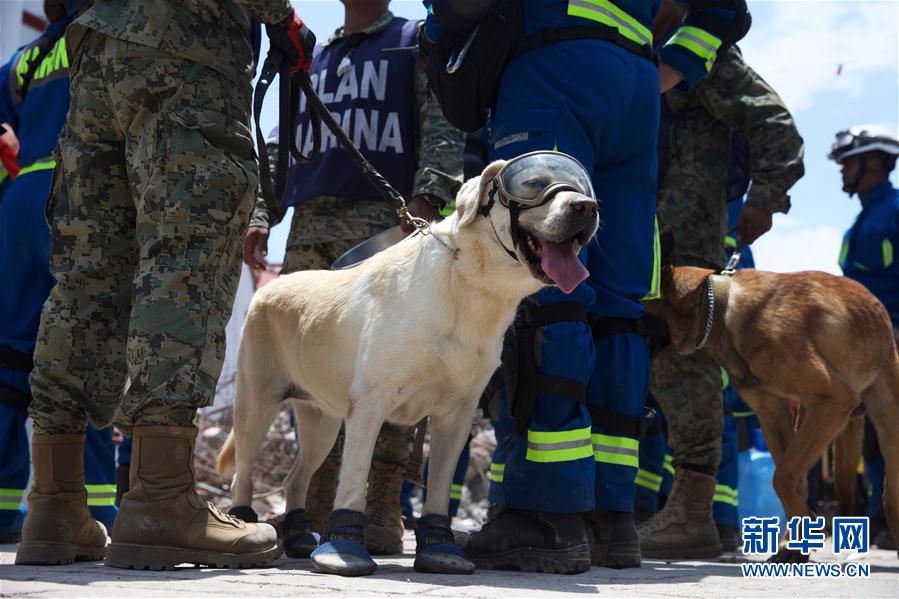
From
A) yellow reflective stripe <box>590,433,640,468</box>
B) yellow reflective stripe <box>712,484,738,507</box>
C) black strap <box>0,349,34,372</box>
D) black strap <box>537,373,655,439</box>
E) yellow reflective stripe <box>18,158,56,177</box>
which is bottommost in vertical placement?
yellow reflective stripe <box>712,484,738,507</box>

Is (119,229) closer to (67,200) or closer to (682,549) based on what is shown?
(67,200)

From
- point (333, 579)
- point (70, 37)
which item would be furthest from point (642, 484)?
point (70, 37)

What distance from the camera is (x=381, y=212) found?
4.78 meters

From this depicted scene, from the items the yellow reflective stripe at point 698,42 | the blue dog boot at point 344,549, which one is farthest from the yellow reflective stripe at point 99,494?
the yellow reflective stripe at point 698,42

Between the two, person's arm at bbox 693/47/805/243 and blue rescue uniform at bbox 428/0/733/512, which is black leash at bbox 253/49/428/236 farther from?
person's arm at bbox 693/47/805/243

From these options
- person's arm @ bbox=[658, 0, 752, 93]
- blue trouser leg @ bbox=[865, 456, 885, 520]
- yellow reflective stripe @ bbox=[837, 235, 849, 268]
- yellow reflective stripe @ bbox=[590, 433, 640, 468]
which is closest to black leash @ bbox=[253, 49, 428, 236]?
yellow reflective stripe @ bbox=[590, 433, 640, 468]

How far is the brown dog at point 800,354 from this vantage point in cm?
420

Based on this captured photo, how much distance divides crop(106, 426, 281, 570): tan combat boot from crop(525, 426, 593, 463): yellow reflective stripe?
1.01 meters

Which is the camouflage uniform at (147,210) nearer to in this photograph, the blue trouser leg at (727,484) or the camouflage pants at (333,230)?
the camouflage pants at (333,230)

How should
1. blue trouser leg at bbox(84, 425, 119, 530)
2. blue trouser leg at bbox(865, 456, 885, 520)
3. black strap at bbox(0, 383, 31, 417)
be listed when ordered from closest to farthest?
black strap at bbox(0, 383, 31, 417) → blue trouser leg at bbox(84, 425, 119, 530) → blue trouser leg at bbox(865, 456, 885, 520)

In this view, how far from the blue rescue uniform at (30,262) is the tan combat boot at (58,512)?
4.71ft

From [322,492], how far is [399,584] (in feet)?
6.88

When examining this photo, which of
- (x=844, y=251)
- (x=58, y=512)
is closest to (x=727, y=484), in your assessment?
(x=844, y=251)

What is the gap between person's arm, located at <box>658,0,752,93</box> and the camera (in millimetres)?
3906
